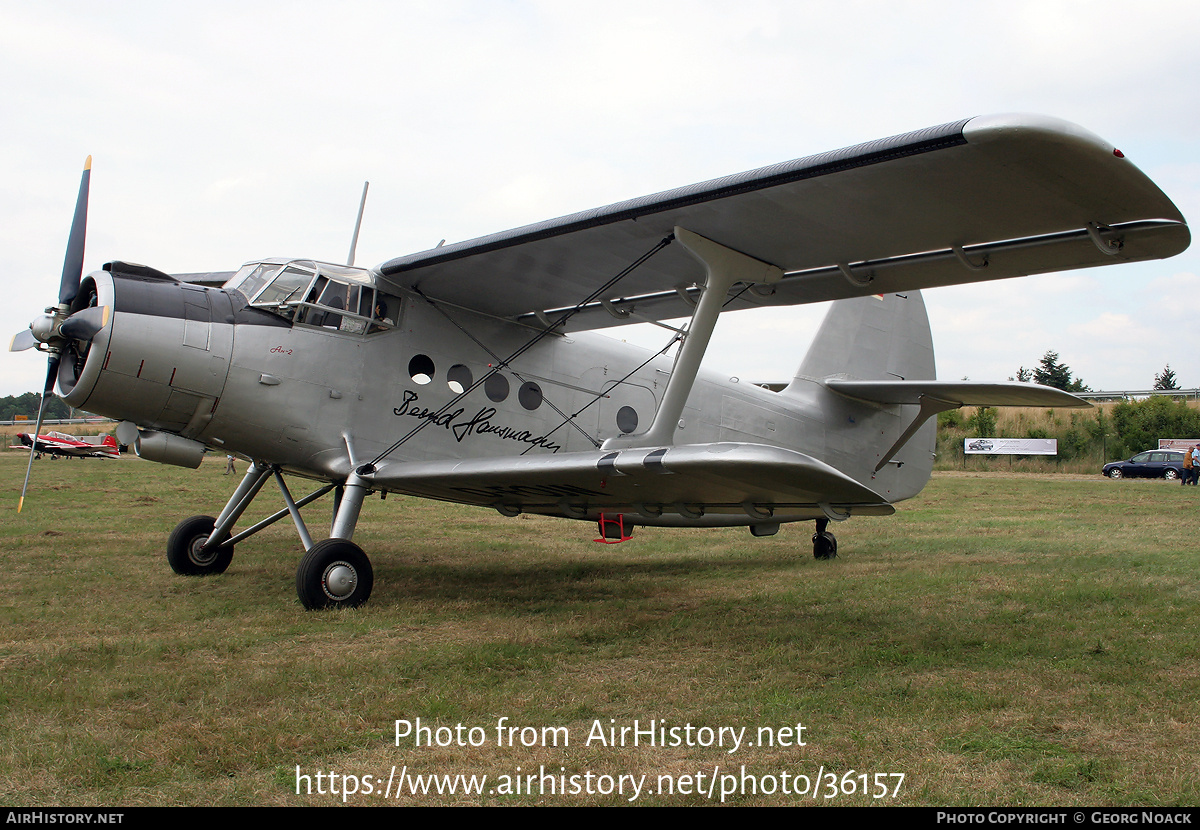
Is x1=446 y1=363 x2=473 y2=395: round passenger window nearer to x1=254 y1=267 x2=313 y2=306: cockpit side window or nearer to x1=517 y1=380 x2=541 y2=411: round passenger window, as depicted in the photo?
x1=517 y1=380 x2=541 y2=411: round passenger window

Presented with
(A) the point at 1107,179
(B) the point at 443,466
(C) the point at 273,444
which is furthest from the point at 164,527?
(A) the point at 1107,179

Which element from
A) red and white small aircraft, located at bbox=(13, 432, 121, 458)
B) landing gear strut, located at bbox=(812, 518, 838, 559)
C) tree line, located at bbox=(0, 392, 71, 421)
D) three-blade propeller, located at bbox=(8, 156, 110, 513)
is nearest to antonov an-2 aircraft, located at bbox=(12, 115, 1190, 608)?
three-blade propeller, located at bbox=(8, 156, 110, 513)

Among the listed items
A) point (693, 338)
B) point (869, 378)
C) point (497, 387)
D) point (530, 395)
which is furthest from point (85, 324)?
point (869, 378)

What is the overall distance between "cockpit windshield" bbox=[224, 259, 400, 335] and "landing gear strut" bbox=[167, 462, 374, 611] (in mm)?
1297

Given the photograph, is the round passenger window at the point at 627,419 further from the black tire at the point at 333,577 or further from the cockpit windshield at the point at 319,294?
the black tire at the point at 333,577

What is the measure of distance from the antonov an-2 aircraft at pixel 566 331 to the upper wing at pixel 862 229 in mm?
19

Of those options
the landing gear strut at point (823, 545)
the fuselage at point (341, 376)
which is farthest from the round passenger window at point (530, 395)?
the landing gear strut at point (823, 545)

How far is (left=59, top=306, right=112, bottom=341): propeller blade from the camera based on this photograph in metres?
5.86

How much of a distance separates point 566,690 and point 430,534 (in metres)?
7.91

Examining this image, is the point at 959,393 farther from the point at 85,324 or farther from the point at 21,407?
the point at 21,407

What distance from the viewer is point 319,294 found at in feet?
22.5

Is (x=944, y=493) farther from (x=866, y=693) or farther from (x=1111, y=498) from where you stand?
(x=866, y=693)

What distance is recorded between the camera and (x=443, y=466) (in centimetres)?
657

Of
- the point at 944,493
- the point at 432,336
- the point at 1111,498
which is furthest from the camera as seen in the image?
the point at 944,493
